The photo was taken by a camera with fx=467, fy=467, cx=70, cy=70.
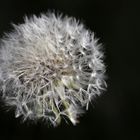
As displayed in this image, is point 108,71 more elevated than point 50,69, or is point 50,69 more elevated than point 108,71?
point 108,71

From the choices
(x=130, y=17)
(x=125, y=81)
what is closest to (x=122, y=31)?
(x=130, y=17)

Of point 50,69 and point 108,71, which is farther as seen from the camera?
point 108,71

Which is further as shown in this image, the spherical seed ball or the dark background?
the dark background

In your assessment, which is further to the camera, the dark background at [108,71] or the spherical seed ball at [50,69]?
the dark background at [108,71]

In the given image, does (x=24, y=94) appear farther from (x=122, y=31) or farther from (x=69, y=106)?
(x=122, y=31)
